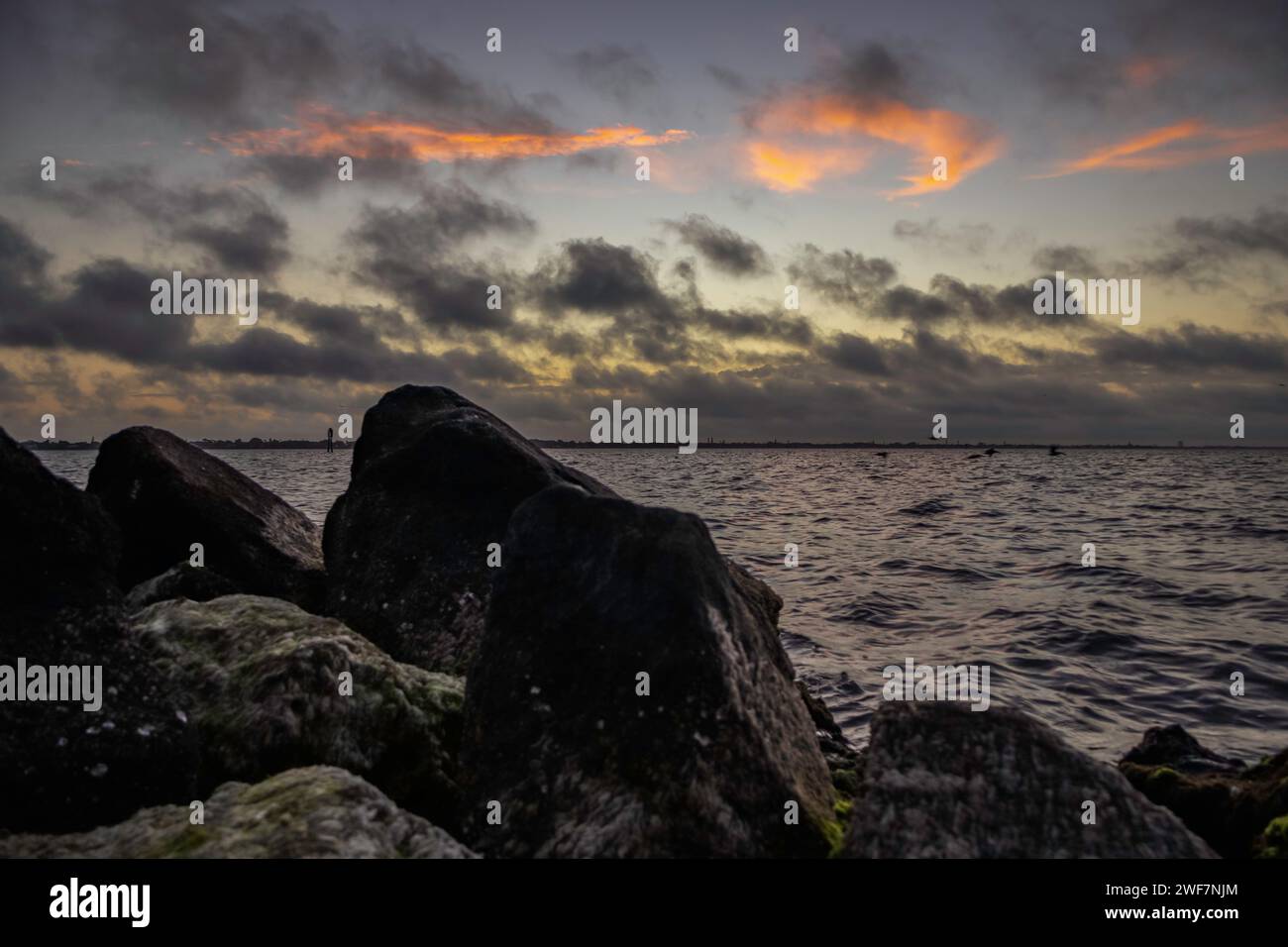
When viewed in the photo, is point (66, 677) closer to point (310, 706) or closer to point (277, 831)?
point (310, 706)

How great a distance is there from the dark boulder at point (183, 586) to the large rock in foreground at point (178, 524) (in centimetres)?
→ 86

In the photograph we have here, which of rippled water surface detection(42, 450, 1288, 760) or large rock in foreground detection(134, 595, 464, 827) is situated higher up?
large rock in foreground detection(134, 595, 464, 827)

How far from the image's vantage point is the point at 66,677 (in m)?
5.67

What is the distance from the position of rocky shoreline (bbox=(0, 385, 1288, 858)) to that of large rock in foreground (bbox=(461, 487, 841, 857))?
0.06 ft

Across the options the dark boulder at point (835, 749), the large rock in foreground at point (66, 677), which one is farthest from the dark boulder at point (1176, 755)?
the large rock in foreground at point (66, 677)

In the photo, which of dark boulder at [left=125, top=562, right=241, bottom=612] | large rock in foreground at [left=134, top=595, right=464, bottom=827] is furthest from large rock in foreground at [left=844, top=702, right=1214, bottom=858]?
dark boulder at [left=125, top=562, right=241, bottom=612]

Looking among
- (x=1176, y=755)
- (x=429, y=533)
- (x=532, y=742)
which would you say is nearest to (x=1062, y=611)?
(x=1176, y=755)

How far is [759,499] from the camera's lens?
55.9 m

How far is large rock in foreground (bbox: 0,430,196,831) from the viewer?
5309 millimetres

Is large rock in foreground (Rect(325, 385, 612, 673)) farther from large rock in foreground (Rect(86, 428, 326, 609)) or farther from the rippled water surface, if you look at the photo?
the rippled water surface

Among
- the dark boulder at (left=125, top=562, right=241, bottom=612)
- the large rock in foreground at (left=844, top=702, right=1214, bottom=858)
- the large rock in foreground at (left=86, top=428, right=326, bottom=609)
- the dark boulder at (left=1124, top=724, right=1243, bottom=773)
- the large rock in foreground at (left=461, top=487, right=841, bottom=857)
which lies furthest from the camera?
the large rock in foreground at (left=86, top=428, right=326, bottom=609)
